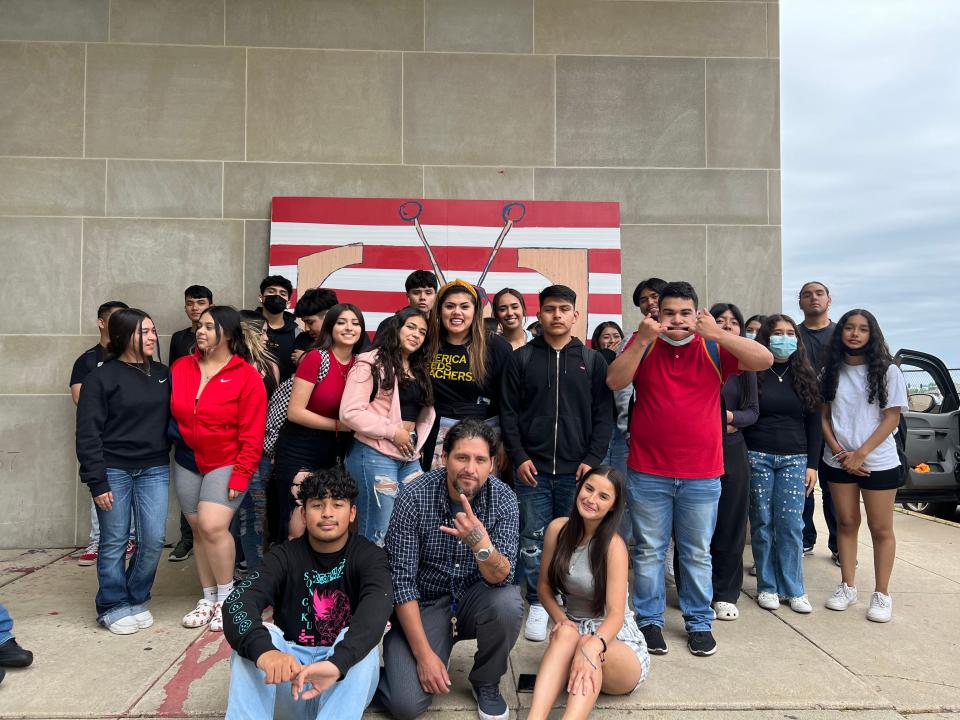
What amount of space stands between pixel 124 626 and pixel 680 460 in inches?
126

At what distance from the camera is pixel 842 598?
428 cm

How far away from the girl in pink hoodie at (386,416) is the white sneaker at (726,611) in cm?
199

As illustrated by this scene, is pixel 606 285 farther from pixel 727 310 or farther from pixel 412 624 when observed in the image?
pixel 412 624

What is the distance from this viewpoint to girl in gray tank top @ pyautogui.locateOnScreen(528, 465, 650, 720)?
281 cm

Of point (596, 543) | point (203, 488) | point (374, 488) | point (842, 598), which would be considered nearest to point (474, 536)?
point (596, 543)

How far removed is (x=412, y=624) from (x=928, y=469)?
686 cm

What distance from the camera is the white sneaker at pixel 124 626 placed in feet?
12.5

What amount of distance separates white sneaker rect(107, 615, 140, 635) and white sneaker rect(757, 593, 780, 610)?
12.2 ft

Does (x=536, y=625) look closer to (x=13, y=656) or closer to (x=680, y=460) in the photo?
(x=680, y=460)

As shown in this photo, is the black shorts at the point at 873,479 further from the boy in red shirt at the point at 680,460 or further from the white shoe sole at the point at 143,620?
the white shoe sole at the point at 143,620

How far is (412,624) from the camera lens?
291 cm

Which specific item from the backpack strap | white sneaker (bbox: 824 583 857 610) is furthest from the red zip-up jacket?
white sneaker (bbox: 824 583 857 610)

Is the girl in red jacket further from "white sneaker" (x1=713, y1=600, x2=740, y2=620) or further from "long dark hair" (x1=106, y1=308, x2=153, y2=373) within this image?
"white sneaker" (x1=713, y1=600, x2=740, y2=620)

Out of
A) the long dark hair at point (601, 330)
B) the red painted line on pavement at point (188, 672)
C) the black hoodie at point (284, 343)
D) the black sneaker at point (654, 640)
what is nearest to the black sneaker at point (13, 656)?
the red painted line on pavement at point (188, 672)
